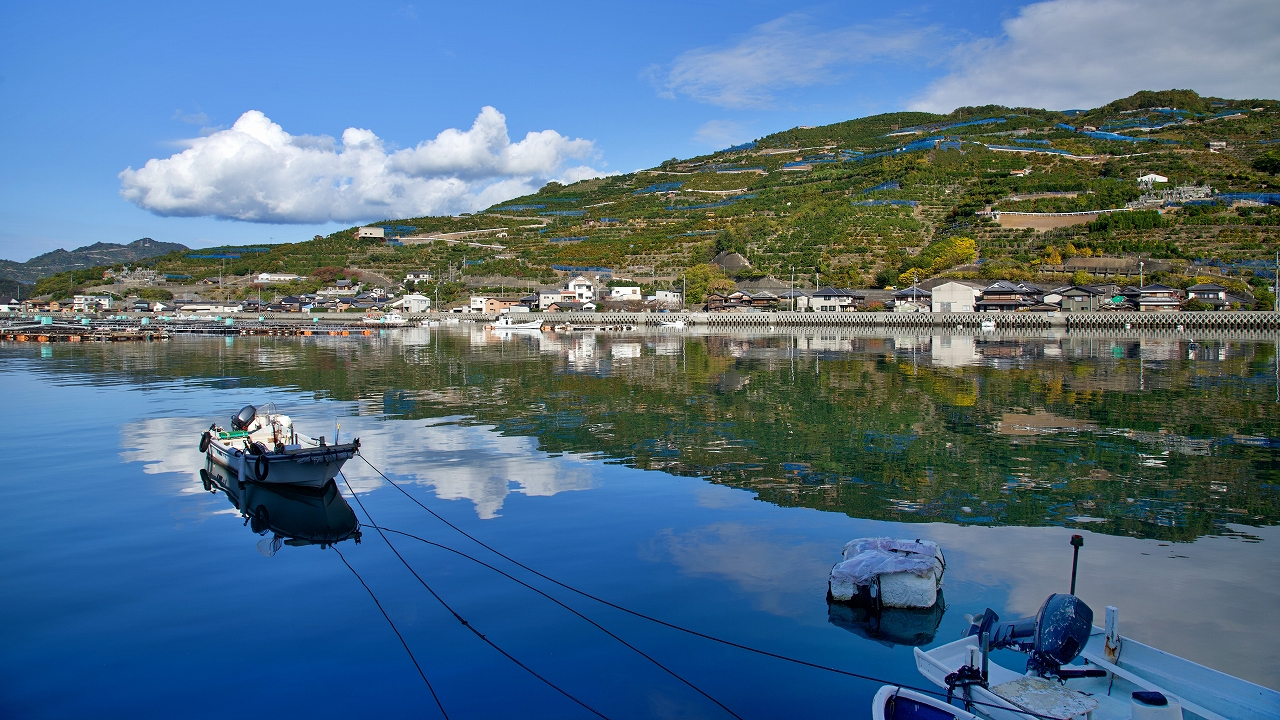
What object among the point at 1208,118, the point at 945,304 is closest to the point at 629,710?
the point at 945,304

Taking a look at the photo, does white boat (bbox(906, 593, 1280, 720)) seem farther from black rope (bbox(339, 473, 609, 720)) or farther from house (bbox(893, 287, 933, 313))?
house (bbox(893, 287, 933, 313))

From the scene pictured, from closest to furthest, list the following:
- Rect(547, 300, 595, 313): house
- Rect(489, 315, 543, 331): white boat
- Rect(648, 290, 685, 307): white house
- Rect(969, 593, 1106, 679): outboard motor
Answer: Rect(969, 593, 1106, 679): outboard motor < Rect(489, 315, 543, 331): white boat < Rect(547, 300, 595, 313): house < Rect(648, 290, 685, 307): white house

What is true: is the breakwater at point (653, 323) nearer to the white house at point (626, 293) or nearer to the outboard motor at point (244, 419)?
the white house at point (626, 293)

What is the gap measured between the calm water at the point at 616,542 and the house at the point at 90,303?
76519 mm

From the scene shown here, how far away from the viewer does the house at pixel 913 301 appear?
67375 mm

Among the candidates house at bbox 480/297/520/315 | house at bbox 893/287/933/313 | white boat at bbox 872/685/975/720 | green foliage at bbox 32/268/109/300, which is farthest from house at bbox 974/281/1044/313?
green foliage at bbox 32/268/109/300

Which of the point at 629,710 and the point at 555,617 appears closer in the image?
the point at 629,710

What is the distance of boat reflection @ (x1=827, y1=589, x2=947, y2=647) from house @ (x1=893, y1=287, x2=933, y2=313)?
63337mm

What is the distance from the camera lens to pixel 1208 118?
112125 mm

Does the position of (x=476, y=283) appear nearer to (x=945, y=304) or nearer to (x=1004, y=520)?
(x=945, y=304)

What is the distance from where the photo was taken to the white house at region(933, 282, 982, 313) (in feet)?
215

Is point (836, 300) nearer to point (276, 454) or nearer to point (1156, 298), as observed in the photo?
point (1156, 298)

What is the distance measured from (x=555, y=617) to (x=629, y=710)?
163cm

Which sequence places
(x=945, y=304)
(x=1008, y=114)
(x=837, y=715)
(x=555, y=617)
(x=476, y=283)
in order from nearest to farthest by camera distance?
1. (x=837, y=715)
2. (x=555, y=617)
3. (x=945, y=304)
4. (x=476, y=283)
5. (x=1008, y=114)
